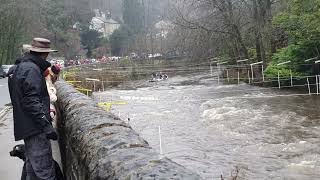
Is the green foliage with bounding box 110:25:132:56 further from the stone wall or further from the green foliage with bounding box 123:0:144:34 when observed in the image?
the stone wall

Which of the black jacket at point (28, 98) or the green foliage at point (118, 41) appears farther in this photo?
the green foliage at point (118, 41)

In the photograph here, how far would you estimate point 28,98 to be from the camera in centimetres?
505

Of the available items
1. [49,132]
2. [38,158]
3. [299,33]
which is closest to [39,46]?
[49,132]

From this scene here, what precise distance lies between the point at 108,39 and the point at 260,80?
251 ft

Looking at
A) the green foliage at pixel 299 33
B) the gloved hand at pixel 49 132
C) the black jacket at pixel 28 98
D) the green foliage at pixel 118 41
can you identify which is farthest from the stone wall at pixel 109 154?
the green foliage at pixel 118 41

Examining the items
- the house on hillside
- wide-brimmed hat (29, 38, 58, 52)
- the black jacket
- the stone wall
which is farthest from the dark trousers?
the house on hillside

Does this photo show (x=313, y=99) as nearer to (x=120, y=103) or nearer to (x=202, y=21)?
(x=120, y=103)

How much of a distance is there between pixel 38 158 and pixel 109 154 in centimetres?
179

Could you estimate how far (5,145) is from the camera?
11.2 metres

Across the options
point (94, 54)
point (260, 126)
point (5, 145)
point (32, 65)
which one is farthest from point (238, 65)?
point (94, 54)

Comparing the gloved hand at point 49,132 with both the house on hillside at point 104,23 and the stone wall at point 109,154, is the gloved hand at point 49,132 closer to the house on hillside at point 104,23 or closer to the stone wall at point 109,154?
the stone wall at point 109,154

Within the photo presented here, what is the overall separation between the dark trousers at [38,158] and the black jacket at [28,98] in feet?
0.40

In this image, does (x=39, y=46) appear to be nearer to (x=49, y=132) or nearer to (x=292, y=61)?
(x=49, y=132)

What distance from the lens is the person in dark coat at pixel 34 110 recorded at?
507 centimetres
